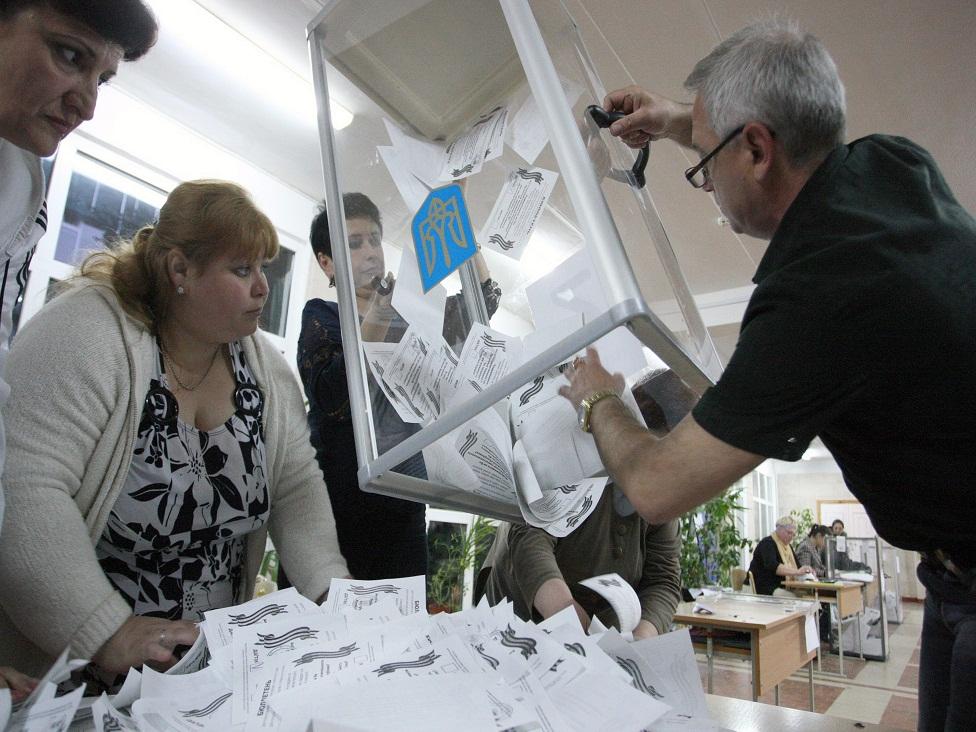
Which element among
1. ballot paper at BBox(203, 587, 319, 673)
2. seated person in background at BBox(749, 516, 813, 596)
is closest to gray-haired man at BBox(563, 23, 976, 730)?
ballot paper at BBox(203, 587, 319, 673)

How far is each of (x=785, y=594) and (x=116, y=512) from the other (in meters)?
6.70

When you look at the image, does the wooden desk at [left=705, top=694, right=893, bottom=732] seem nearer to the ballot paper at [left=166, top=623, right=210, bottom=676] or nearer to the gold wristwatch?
the gold wristwatch

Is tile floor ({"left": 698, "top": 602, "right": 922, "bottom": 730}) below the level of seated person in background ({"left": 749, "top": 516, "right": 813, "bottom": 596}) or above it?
below

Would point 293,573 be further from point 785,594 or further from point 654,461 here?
point 785,594

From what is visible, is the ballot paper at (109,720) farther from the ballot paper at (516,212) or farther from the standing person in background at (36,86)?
the ballot paper at (516,212)

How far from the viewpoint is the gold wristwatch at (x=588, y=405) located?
2.17 feet

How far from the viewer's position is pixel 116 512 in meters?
0.86

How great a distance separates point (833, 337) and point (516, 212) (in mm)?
330

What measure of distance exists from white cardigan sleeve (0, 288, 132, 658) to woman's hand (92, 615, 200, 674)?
14mm

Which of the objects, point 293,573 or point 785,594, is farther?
point 785,594

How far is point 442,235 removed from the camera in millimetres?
687

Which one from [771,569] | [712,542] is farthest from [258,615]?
[712,542]

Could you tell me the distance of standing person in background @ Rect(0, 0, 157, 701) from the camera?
684 millimetres

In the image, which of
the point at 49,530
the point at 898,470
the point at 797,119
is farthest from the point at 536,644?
the point at 797,119
